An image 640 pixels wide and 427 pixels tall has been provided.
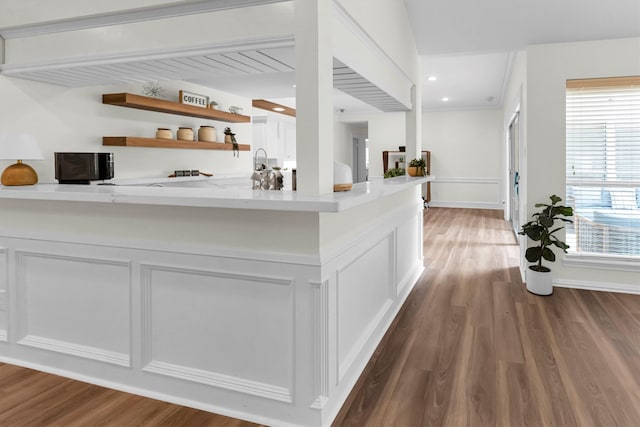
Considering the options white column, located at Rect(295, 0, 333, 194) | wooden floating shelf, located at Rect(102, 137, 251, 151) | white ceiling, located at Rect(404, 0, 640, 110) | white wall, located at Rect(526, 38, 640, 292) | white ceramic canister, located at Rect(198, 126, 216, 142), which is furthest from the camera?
white ceramic canister, located at Rect(198, 126, 216, 142)

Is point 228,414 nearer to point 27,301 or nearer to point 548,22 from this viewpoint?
point 27,301

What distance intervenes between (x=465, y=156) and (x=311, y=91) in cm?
960

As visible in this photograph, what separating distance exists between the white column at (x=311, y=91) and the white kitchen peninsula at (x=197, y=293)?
0.13 metres

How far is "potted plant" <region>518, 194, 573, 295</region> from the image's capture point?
153 inches

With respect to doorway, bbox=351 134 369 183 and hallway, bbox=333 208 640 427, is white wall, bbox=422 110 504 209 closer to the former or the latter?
doorway, bbox=351 134 369 183

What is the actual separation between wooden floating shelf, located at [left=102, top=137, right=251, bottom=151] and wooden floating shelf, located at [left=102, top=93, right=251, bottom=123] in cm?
27

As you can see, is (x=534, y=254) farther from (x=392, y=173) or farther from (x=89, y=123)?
(x=89, y=123)

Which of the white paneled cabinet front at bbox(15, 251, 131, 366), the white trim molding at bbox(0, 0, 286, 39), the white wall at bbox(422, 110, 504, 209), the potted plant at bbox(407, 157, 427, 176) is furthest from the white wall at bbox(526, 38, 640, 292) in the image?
the white wall at bbox(422, 110, 504, 209)

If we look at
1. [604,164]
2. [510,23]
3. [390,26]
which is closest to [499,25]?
[510,23]

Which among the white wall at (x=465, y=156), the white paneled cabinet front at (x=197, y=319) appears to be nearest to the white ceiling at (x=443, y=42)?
the white paneled cabinet front at (x=197, y=319)

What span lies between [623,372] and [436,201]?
8.87 m

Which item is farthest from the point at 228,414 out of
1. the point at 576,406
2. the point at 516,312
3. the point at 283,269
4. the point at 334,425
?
the point at 516,312

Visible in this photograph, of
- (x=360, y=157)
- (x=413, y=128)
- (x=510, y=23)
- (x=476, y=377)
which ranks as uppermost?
(x=510, y=23)

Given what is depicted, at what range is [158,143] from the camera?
161 inches
